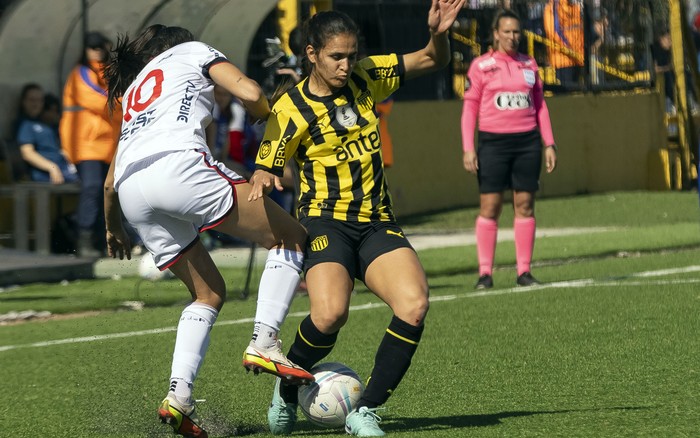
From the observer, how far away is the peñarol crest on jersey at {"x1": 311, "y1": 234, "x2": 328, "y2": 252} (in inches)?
256

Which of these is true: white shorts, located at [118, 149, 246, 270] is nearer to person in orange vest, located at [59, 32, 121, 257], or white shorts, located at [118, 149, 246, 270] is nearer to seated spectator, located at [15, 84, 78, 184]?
person in orange vest, located at [59, 32, 121, 257]

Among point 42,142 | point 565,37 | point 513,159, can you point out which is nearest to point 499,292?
point 513,159

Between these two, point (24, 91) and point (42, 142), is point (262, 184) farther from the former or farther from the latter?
point (24, 91)

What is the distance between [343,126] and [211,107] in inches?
23.5

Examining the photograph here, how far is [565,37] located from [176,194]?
17624mm

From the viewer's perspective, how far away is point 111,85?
6.72 metres

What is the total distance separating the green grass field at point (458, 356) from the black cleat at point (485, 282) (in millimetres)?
99

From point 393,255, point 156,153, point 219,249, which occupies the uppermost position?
point 156,153

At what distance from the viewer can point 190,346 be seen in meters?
6.30

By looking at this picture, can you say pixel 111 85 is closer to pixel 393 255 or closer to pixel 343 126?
pixel 343 126

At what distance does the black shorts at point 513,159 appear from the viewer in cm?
1188

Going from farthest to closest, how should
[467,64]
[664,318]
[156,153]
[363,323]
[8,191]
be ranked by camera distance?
[467,64] → [8,191] → [363,323] → [664,318] → [156,153]

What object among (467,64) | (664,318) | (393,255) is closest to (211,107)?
(393,255)

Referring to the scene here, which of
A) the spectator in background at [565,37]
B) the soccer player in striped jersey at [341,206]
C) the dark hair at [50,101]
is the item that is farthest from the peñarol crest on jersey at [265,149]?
the spectator in background at [565,37]
